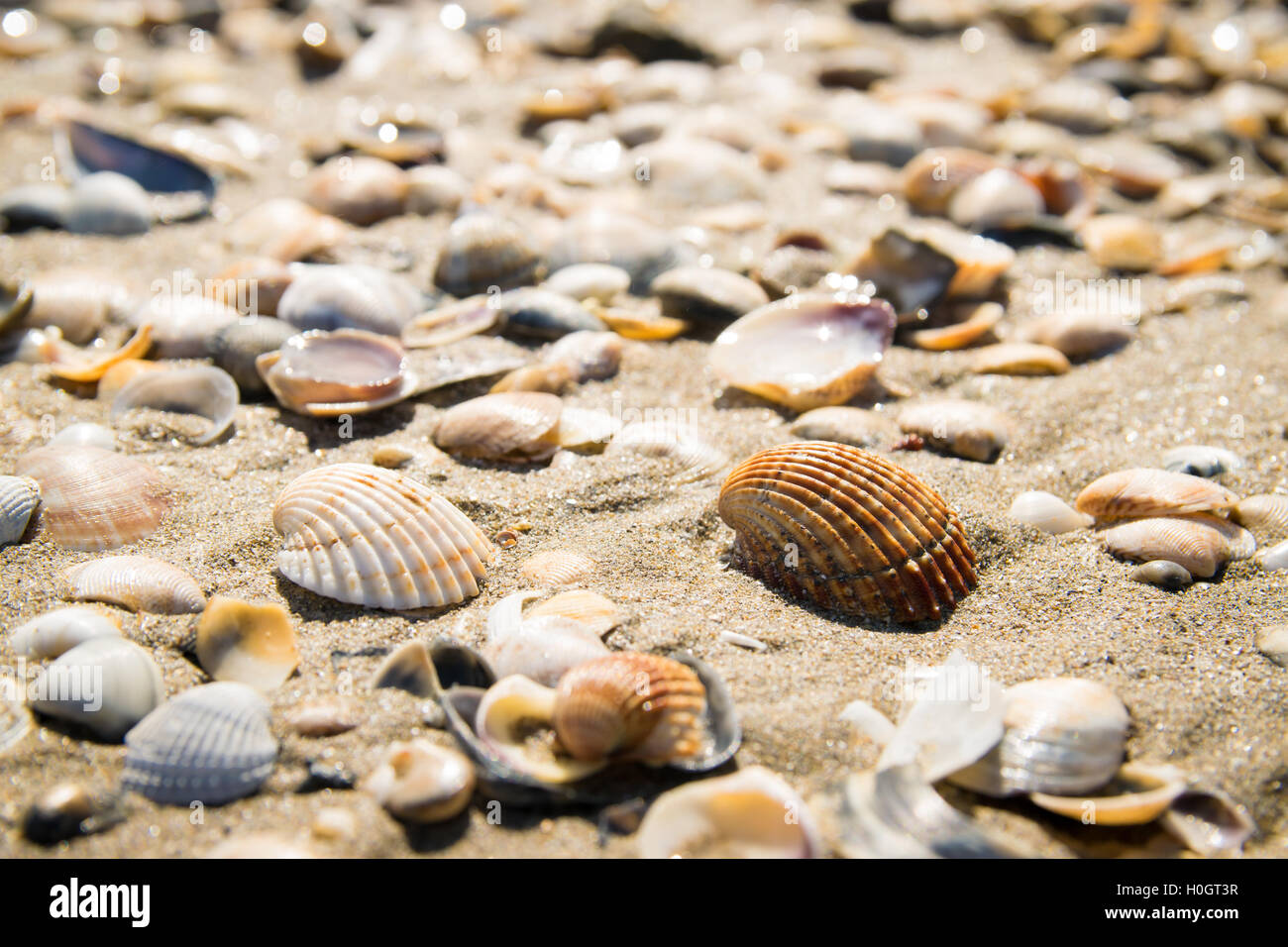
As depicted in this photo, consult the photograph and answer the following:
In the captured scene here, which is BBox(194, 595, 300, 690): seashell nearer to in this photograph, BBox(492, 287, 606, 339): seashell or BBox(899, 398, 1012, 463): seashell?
BBox(492, 287, 606, 339): seashell

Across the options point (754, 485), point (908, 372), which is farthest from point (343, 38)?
point (754, 485)

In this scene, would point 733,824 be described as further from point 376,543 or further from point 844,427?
point 844,427

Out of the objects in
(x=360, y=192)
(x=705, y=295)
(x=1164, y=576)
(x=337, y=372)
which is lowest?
(x=1164, y=576)

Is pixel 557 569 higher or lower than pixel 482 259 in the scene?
lower

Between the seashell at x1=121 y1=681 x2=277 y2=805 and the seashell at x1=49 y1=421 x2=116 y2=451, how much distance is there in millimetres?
1344

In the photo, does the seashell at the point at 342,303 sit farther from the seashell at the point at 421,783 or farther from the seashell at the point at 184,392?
the seashell at the point at 421,783

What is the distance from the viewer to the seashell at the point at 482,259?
416cm

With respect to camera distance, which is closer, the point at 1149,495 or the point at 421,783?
the point at 421,783

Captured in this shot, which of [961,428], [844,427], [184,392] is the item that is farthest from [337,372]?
[961,428]

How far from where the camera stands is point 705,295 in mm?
4027

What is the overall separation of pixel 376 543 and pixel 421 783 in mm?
780

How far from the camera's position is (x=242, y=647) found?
93.5 inches

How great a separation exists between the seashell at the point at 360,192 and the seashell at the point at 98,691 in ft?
10.1

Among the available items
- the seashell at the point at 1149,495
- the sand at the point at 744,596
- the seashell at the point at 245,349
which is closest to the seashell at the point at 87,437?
the sand at the point at 744,596
